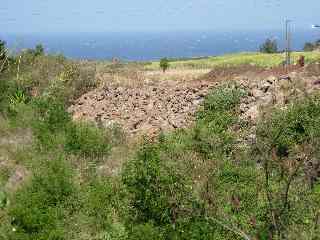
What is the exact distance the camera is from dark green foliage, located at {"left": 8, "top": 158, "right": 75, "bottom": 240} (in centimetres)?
1341

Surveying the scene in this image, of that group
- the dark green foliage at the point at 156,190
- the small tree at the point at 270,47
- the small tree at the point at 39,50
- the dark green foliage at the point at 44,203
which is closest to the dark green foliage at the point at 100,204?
the dark green foliage at the point at 44,203

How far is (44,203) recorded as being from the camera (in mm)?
14344

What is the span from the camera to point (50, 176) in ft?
49.5

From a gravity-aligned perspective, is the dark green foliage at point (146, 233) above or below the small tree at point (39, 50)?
below

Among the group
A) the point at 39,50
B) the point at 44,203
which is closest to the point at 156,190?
the point at 44,203

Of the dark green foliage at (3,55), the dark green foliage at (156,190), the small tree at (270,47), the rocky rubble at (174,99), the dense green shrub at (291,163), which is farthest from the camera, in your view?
the small tree at (270,47)

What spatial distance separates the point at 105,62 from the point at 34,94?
6.80 metres

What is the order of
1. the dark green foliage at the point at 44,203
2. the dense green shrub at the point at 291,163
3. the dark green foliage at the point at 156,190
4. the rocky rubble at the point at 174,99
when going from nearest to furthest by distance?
1. the dense green shrub at the point at 291,163
2. the dark green foliage at the point at 156,190
3. the dark green foliage at the point at 44,203
4. the rocky rubble at the point at 174,99

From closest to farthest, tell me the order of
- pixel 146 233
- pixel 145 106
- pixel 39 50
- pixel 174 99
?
pixel 146 233, pixel 174 99, pixel 145 106, pixel 39 50

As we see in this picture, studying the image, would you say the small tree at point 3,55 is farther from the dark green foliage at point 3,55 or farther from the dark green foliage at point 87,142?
the dark green foliage at point 87,142

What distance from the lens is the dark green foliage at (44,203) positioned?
1341cm

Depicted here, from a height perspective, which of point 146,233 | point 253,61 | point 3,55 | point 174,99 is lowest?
point 146,233

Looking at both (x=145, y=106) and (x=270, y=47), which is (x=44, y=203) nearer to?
(x=145, y=106)

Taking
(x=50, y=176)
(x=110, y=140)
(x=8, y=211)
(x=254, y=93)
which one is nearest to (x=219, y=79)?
(x=254, y=93)
